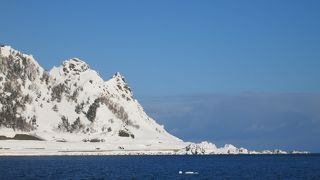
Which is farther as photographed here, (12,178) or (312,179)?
(312,179)

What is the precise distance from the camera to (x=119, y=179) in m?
118

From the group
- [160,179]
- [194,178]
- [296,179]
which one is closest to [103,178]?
[160,179]

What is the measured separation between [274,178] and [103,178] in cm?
3499

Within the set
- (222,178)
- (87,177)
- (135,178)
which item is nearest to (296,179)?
(222,178)

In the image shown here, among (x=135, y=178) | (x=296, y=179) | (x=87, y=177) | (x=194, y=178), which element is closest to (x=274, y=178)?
(x=296, y=179)

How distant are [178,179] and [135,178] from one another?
8543mm

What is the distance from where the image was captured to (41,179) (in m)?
112

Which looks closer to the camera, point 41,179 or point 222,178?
point 41,179

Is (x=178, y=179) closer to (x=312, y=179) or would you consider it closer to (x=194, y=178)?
(x=194, y=178)

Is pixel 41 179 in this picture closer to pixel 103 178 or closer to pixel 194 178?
pixel 103 178

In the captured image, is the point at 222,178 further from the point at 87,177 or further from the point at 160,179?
the point at 87,177

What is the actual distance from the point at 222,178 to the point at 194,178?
6381 mm

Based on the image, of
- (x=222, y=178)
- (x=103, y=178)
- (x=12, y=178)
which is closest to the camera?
(x=12, y=178)

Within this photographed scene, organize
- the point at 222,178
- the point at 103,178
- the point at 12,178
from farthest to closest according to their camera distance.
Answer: the point at 222,178, the point at 103,178, the point at 12,178
